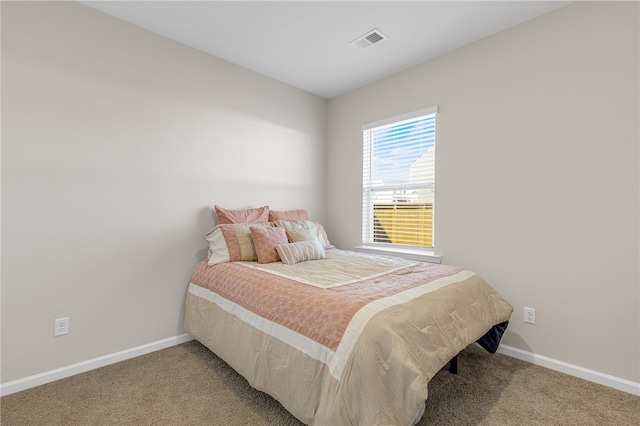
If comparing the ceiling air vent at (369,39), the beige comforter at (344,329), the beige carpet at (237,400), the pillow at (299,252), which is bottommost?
the beige carpet at (237,400)

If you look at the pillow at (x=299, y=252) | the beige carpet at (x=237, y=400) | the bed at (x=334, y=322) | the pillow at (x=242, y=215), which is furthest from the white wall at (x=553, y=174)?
Answer: the pillow at (x=242, y=215)

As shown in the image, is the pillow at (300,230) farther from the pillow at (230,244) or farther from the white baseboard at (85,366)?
the white baseboard at (85,366)

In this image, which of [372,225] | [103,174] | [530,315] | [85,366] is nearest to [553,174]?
[530,315]

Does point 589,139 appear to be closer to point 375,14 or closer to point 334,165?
point 375,14

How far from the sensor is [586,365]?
2.12 meters

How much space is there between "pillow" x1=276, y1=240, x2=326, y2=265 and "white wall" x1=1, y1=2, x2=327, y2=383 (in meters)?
0.85

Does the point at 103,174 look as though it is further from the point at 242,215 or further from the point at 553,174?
the point at 553,174

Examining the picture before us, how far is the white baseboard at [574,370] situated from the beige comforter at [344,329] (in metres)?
0.57

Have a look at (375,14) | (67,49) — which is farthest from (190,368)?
(375,14)

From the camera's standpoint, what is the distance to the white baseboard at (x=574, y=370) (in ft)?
6.44

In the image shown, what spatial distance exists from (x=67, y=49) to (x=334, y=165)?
2725mm

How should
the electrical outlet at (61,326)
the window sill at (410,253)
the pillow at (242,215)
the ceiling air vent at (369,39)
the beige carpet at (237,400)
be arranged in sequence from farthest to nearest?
the window sill at (410,253) < the pillow at (242,215) < the ceiling air vent at (369,39) < the electrical outlet at (61,326) < the beige carpet at (237,400)

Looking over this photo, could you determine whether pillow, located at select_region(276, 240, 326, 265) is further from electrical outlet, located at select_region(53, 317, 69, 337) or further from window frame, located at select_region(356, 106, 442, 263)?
electrical outlet, located at select_region(53, 317, 69, 337)

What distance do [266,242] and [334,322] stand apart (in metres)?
1.29
